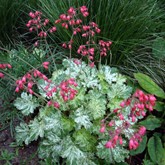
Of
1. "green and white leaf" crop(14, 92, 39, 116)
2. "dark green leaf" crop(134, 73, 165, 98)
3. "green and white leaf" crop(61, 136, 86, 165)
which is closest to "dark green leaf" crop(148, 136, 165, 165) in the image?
"dark green leaf" crop(134, 73, 165, 98)

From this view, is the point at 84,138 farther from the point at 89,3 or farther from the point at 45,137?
the point at 89,3

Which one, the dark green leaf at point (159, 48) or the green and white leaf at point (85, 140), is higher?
the green and white leaf at point (85, 140)

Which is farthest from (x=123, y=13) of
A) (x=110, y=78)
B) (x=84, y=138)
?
(x=84, y=138)

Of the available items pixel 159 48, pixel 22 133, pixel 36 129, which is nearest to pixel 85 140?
pixel 36 129

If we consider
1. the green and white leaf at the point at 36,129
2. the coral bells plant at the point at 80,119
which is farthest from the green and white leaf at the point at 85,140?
the green and white leaf at the point at 36,129

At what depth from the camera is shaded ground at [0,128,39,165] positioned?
2.49 meters

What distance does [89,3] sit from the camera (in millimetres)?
3127

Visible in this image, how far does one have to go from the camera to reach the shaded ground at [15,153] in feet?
8.17

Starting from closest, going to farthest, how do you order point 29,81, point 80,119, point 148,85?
point 29,81 < point 80,119 < point 148,85

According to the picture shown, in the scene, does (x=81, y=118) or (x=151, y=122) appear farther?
(x=151, y=122)

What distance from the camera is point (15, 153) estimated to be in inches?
102

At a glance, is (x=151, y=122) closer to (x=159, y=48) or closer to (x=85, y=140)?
(x=85, y=140)

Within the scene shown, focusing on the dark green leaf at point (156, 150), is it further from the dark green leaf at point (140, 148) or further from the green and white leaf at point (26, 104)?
the green and white leaf at point (26, 104)

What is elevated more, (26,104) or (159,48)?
(26,104)
